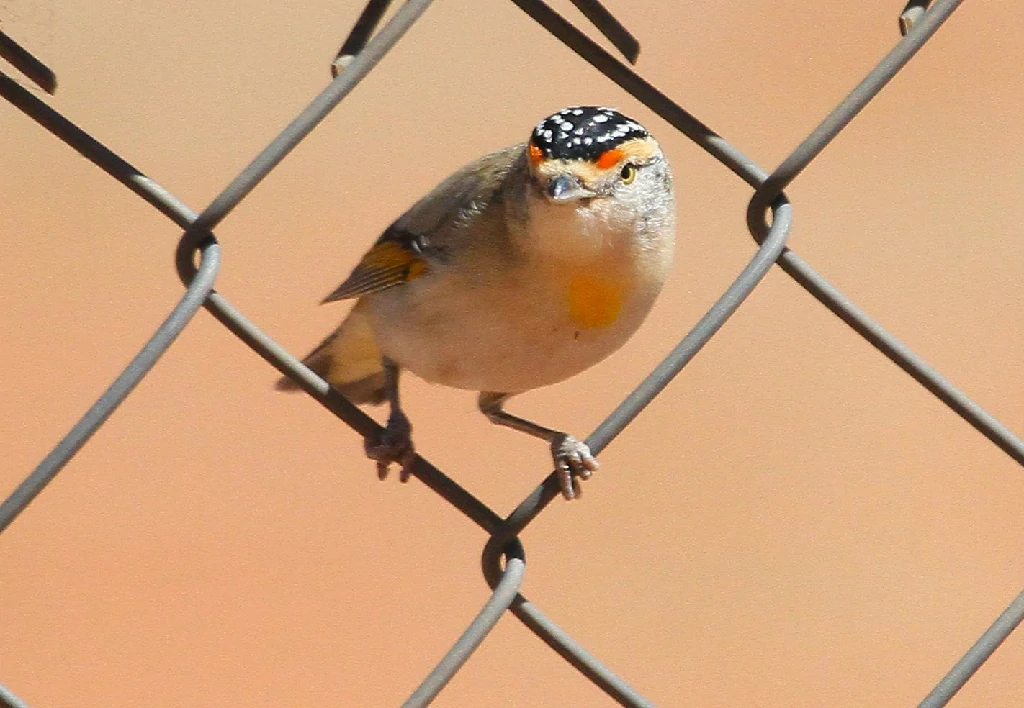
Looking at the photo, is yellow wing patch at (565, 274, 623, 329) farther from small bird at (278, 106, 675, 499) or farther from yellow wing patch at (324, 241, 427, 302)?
yellow wing patch at (324, 241, 427, 302)

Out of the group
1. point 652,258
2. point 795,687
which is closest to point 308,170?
point 795,687

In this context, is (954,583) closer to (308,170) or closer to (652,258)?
(652,258)

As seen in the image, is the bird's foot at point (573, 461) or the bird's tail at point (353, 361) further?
the bird's tail at point (353, 361)

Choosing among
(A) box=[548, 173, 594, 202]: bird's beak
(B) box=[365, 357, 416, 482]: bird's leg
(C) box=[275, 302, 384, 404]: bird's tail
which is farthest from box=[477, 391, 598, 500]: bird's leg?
(C) box=[275, 302, 384, 404]: bird's tail

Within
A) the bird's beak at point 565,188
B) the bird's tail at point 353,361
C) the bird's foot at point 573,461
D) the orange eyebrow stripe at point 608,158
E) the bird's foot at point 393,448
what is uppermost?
the orange eyebrow stripe at point 608,158

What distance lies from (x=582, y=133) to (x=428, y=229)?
475mm

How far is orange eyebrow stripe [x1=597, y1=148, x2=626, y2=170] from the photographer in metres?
2.71

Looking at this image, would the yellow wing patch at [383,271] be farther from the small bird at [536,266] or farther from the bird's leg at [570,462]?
the bird's leg at [570,462]

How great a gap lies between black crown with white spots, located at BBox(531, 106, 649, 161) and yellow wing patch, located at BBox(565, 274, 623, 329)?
234 mm

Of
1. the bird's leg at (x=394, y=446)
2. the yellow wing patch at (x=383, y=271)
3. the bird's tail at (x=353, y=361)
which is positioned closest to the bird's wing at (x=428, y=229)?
the yellow wing patch at (x=383, y=271)

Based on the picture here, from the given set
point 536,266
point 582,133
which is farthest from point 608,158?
point 536,266

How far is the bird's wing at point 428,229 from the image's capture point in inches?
118

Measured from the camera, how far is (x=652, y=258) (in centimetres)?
278

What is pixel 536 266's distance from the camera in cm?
273
